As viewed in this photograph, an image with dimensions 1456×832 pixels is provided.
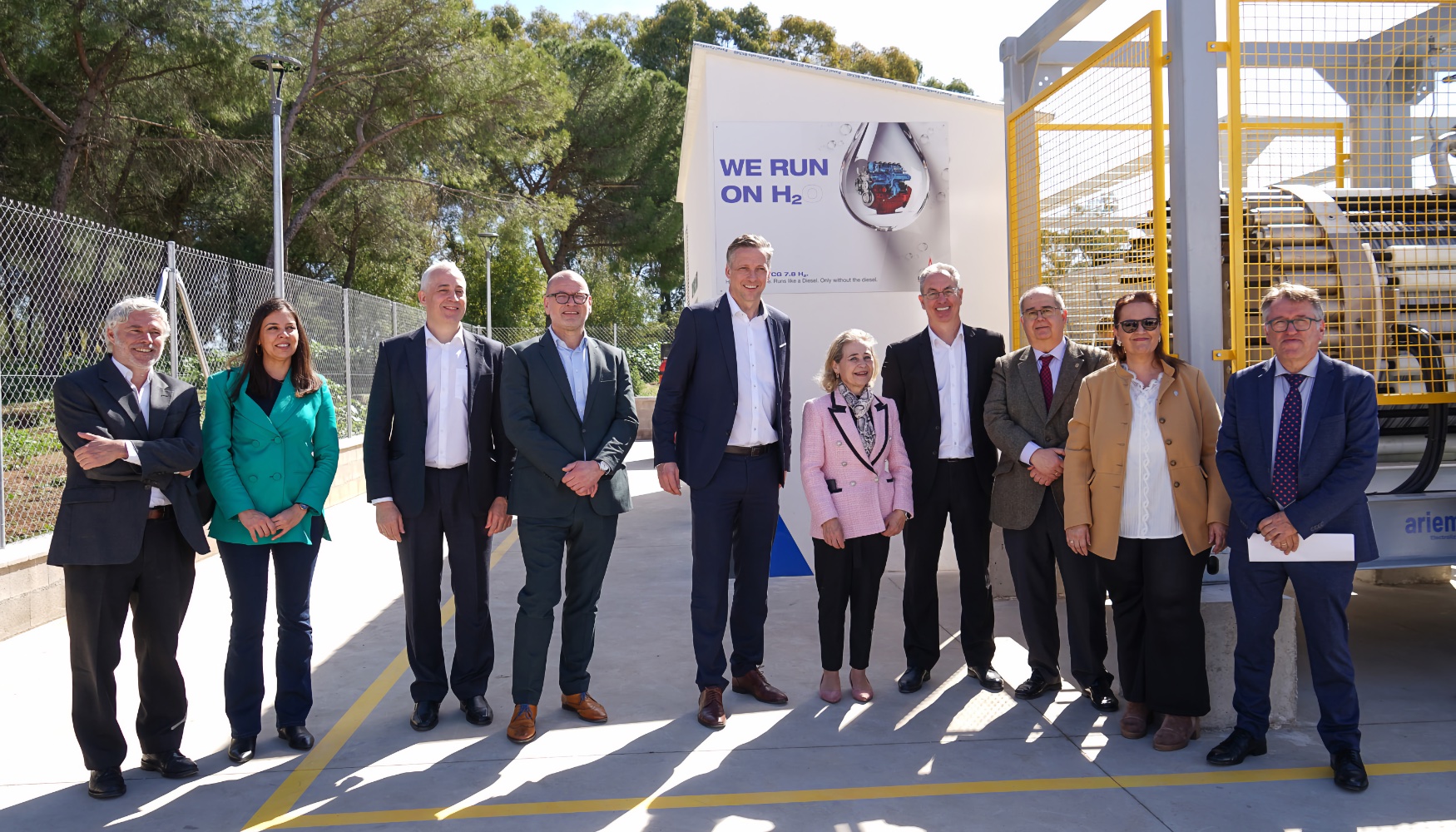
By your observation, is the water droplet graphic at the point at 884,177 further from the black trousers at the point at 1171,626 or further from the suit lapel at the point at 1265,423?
the suit lapel at the point at 1265,423

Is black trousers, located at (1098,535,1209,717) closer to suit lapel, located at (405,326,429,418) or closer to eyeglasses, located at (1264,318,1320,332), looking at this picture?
eyeglasses, located at (1264,318,1320,332)

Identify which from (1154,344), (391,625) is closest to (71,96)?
(391,625)

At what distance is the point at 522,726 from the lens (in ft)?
13.8

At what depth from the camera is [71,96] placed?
1697 cm

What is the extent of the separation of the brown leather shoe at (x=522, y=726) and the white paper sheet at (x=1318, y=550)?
2.82m

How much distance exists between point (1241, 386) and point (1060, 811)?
1.65 m

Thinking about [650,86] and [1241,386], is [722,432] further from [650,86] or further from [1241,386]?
[650,86]

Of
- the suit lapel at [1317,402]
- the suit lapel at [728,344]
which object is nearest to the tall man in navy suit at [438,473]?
the suit lapel at [728,344]

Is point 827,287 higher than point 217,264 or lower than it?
lower

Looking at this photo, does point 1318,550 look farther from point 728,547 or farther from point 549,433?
point 549,433

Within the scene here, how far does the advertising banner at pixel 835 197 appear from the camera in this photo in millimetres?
7254

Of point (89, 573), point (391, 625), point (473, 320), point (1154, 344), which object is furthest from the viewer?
point (473, 320)

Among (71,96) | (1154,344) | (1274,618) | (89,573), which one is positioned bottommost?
(1274,618)

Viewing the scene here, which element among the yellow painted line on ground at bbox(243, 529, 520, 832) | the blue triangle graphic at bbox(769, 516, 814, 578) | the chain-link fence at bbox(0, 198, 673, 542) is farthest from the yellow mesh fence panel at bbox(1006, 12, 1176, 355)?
the chain-link fence at bbox(0, 198, 673, 542)
